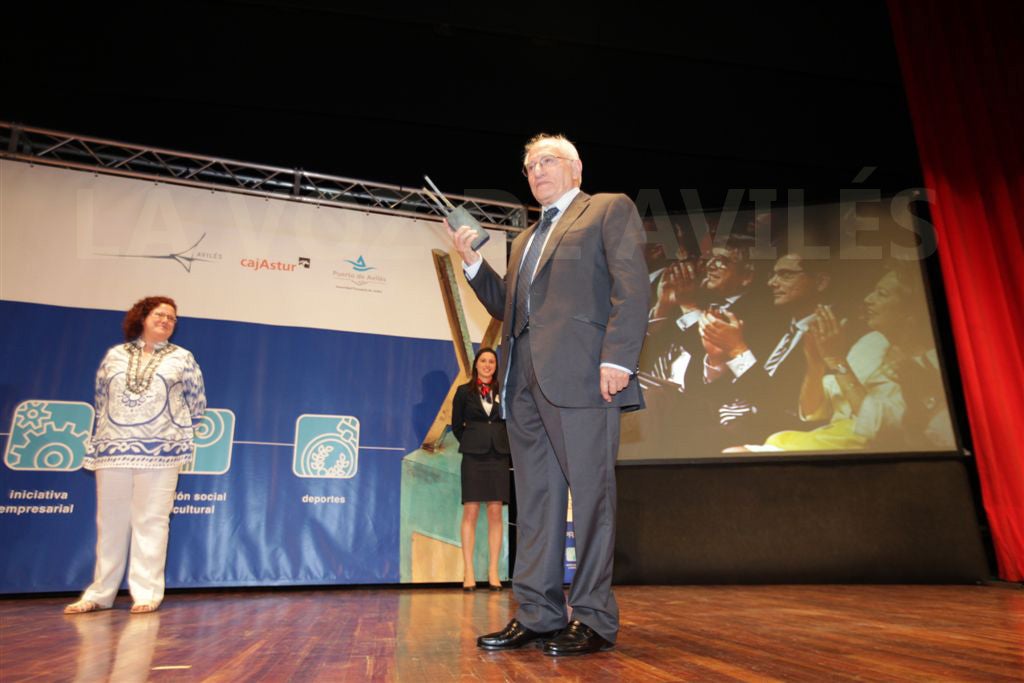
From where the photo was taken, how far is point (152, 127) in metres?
4.44

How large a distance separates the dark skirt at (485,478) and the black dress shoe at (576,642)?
7.97 feet

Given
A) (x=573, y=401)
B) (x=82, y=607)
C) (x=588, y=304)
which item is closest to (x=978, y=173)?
(x=588, y=304)

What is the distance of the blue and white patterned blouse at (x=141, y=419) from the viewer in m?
3.08

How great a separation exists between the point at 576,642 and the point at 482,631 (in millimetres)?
654

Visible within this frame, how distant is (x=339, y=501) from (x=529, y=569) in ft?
8.61

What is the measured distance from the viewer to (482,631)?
2.25m

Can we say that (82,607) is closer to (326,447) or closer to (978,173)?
(326,447)

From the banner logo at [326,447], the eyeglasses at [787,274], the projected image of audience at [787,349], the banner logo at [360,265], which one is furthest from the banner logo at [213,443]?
the eyeglasses at [787,274]

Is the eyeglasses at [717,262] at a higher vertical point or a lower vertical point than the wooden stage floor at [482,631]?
higher

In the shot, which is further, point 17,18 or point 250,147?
point 250,147

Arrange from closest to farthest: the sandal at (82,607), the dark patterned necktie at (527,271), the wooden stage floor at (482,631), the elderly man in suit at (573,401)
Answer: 1. the wooden stage floor at (482,631)
2. the elderly man in suit at (573,401)
3. the dark patterned necktie at (527,271)
4. the sandal at (82,607)

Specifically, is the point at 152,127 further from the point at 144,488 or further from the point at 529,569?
the point at 529,569

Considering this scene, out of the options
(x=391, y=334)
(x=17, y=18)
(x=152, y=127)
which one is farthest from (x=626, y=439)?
(x=17, y=18)

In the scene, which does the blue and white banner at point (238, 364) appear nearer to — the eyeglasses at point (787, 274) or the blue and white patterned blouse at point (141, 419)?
the blue and white patterned blouse at point (141, 419)
